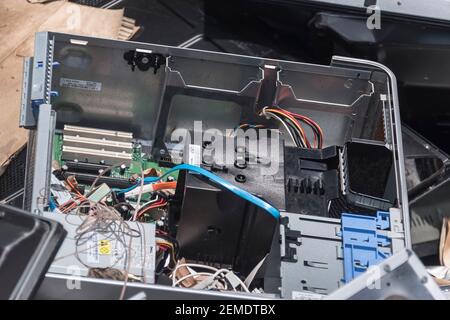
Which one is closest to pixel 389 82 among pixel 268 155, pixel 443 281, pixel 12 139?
pixel 268 155

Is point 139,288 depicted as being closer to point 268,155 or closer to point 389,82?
point 268,155

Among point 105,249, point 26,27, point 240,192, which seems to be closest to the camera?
point 105,249

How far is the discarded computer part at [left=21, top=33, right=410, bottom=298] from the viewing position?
216cm

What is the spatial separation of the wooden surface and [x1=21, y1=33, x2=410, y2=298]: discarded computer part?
558 millimetres

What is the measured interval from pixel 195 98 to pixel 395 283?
3.10 ft

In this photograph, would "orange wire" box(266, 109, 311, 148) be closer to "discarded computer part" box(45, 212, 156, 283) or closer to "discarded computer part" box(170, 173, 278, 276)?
"discarded computer part" box(170, 173, 278, 276)

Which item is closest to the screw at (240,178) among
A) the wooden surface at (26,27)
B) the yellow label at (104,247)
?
the yellow label at (104,247)

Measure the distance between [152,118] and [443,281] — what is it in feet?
3.42

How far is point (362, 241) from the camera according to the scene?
1.99 m

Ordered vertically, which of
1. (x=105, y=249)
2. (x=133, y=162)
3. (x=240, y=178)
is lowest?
(x=105, y=249)

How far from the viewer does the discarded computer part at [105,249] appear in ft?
5.92

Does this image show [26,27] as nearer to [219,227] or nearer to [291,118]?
[291,118]

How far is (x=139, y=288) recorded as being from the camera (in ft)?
5.43

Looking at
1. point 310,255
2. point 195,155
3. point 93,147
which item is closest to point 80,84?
point 93,147
